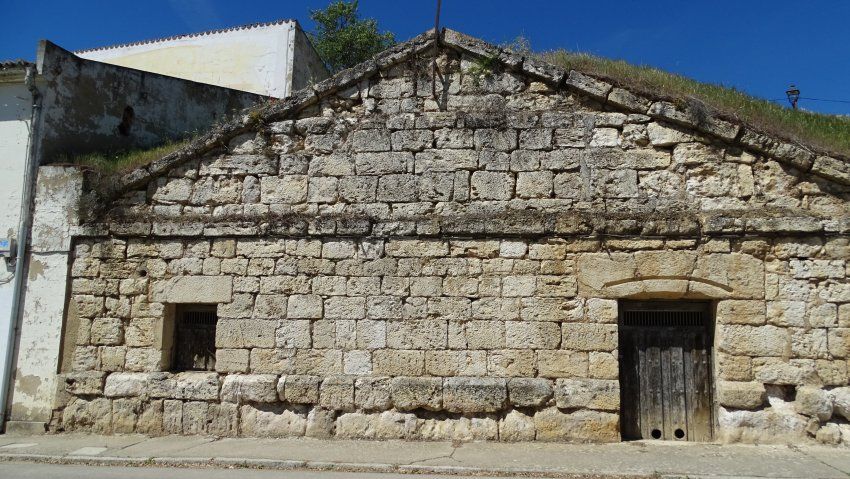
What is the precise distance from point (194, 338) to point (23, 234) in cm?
273

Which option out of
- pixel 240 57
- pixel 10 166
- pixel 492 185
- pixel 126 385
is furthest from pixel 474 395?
pixel 240 57

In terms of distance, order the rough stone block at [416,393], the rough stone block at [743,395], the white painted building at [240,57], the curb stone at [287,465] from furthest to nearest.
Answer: the white painted building at [240,57], the rough stone block at [416,393], the rough stone block at [743,395], the curb stone at [287,465]

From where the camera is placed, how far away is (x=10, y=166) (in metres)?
8.16

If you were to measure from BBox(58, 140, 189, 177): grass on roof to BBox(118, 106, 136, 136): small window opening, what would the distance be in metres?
0.74

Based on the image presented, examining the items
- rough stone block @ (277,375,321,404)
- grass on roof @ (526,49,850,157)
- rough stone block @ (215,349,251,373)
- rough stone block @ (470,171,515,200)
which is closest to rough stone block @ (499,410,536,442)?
rough stone block @ (277,375,321,404)

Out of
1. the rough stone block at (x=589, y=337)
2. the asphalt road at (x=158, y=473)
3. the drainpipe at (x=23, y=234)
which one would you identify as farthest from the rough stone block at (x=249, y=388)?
the rough stone block at (x=589, y=337)

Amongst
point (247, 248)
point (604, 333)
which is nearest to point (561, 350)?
point (604, 333)

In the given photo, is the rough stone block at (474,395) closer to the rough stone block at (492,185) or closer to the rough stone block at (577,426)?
the rough stone block at (577,426)

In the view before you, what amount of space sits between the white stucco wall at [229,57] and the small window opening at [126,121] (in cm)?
563

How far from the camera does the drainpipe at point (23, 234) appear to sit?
25.1ft

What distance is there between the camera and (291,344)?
716 cm

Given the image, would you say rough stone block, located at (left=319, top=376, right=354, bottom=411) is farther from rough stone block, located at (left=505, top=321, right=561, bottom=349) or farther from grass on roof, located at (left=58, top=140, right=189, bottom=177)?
grass on roof, located at (left=58, top=140, right=189, bottom=177)

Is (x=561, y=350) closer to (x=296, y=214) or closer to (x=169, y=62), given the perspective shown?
(x=296, y=214)

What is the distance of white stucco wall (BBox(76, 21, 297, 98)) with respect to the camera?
1549 cm
